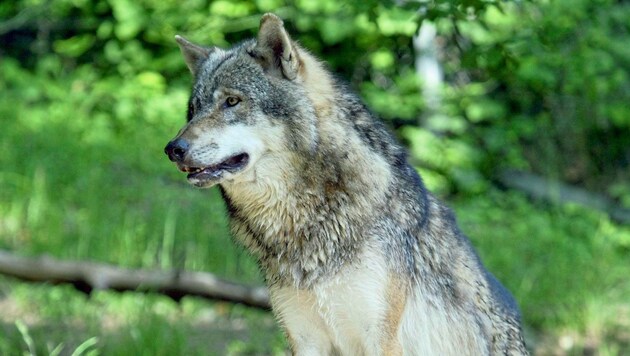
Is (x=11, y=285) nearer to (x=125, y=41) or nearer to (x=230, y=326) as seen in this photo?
(x=230, y=326)

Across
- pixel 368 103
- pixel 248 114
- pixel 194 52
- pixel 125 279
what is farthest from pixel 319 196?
pixel 368 103

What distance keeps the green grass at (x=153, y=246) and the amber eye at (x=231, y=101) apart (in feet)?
5.51

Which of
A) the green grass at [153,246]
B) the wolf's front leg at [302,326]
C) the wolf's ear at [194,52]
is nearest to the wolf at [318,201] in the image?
the wolf's front leg at [302,326]

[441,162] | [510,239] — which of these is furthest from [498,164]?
[510,239]

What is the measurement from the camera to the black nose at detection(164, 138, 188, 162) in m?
3.75

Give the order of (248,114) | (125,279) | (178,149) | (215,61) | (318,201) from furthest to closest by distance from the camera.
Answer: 1. (125,279)
2. (215,61)
3. (318,201)
4. (248,114)
5. (178,149)

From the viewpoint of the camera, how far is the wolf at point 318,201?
12.7 feet

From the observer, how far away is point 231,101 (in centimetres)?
394

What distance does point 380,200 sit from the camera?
158 inches

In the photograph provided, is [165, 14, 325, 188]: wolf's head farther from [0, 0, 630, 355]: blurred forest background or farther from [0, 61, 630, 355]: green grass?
[0, 61, 630, 355]: green grass

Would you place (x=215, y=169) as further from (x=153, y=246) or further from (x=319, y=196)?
(x=153, y=246)

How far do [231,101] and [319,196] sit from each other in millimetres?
529

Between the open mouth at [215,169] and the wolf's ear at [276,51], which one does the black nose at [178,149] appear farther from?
the wolf's ear at [276,51]

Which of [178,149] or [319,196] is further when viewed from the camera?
[319,196]
